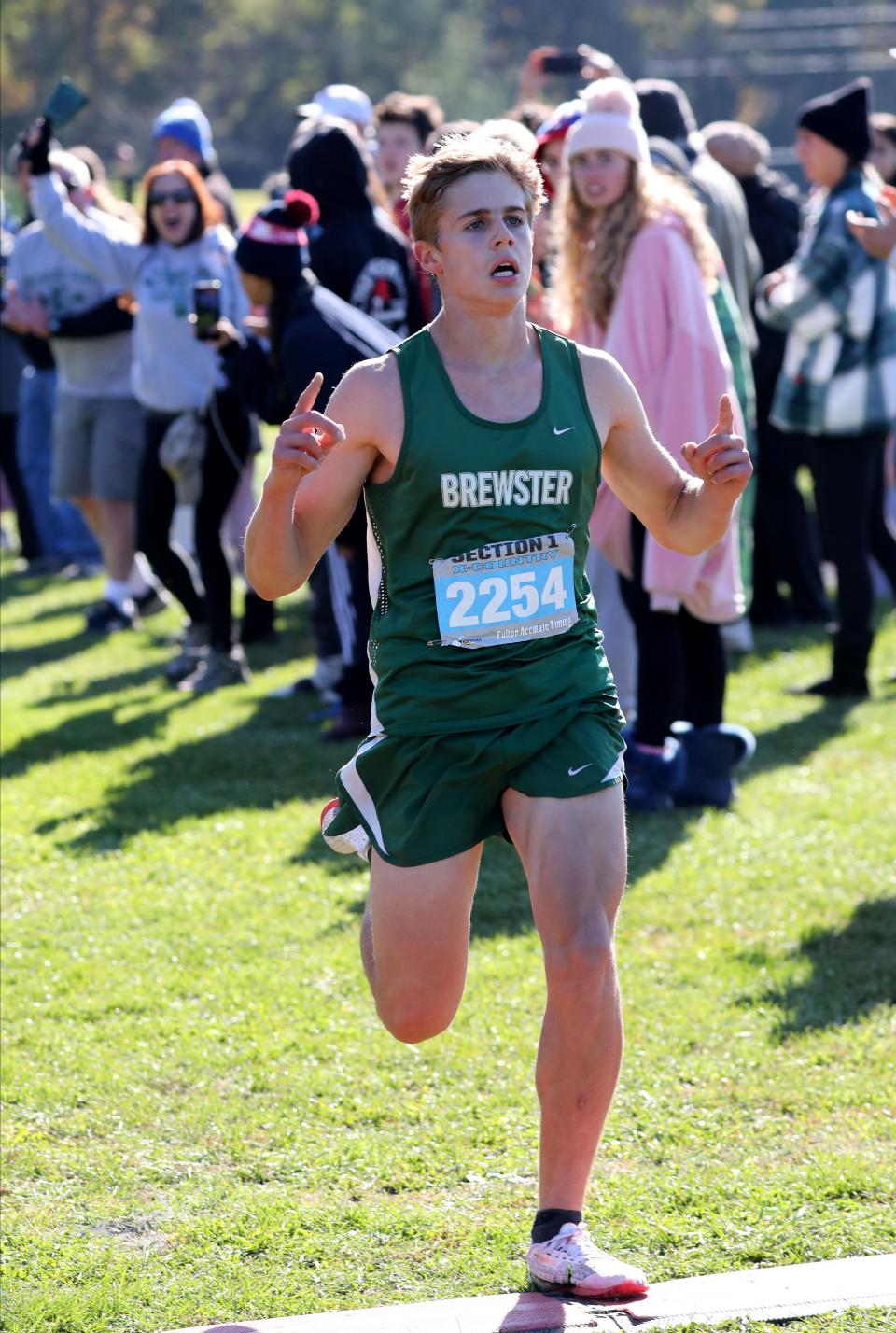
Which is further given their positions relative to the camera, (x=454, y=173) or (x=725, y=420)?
(x=725, y=420)

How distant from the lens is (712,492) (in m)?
3.66

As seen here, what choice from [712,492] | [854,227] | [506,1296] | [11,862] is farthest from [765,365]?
[506,1296]

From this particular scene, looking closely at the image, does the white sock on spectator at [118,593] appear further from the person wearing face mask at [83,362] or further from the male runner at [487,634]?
the male runner at [487,634]

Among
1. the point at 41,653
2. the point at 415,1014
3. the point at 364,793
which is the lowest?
the point at 41,653

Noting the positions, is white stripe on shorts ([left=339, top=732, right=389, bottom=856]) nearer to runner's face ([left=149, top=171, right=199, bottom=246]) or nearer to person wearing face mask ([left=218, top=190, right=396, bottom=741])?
person wearing face mask ([left=218, top=190, right=396, bottom=741])

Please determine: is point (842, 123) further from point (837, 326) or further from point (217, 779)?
point (217, 779)

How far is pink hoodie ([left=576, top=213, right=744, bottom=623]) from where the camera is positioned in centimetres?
627

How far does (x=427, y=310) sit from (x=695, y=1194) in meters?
5.09

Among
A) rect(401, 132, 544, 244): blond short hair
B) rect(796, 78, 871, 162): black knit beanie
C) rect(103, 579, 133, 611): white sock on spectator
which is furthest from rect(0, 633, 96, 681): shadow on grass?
rect(401, 132, 544, 244): blond short hair

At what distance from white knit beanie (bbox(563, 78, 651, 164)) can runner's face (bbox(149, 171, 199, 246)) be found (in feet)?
10.1

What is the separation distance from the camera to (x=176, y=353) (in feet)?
29.4

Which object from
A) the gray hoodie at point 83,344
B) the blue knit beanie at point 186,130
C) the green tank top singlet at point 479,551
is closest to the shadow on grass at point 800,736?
the green tank top singlet at point 479,551

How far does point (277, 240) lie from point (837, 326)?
8.01ft

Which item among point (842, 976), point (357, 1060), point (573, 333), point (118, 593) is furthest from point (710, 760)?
point (118, 593)
